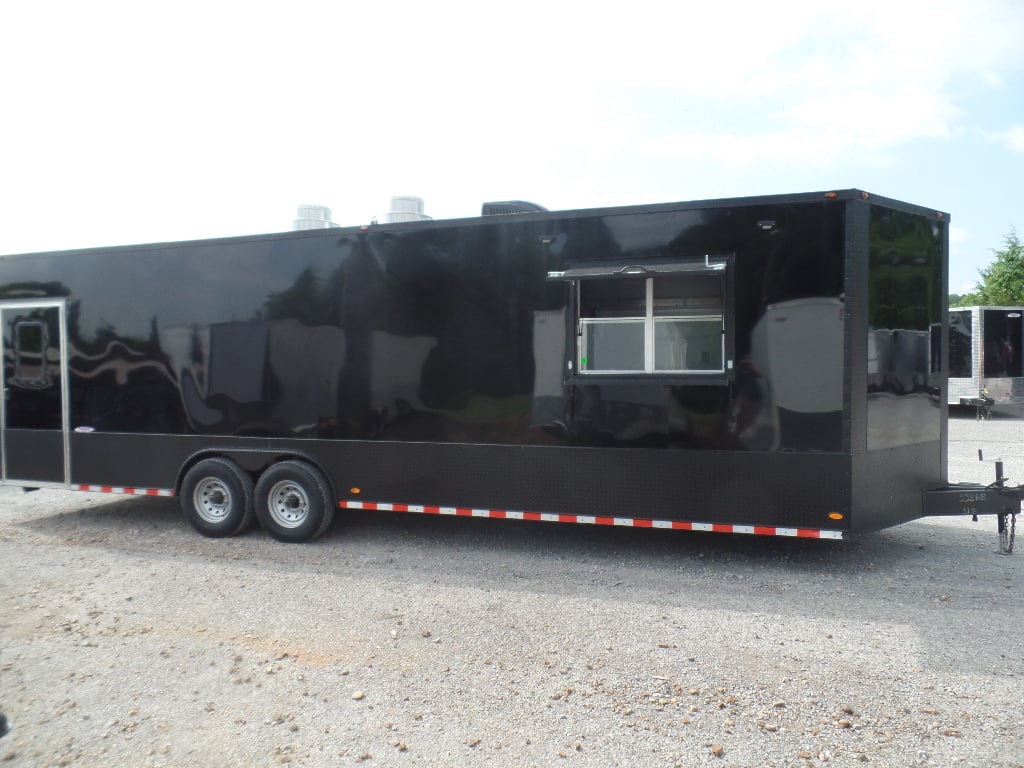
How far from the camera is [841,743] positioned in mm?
3426

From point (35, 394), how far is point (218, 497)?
2.33 meters

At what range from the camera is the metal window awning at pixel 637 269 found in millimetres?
5758

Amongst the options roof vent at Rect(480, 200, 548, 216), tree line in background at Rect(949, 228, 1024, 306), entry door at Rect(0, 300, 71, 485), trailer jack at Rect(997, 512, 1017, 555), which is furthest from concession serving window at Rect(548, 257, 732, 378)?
tree line in background at Rect(949, 228, 1024, 306)

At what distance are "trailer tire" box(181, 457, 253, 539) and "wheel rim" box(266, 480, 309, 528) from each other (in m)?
0.24

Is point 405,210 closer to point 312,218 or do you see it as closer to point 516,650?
point 312,218

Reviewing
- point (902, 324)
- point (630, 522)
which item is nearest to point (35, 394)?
point (630, 522)

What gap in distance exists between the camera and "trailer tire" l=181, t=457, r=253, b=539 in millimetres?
7172

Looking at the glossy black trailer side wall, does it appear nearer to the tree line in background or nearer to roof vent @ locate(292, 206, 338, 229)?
roof vent @ locate(292, 206, 338, 229)

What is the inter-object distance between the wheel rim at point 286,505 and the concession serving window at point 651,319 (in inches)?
111

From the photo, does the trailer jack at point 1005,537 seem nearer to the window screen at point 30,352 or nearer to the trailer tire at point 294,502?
the trailer tire at point 294,502

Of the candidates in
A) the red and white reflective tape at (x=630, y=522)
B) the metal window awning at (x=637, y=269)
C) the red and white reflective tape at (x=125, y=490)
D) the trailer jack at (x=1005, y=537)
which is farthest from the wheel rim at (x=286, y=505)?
the trailer jack at (x=1005, y=537)

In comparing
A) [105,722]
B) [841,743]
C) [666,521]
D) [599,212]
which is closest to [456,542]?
[666,521]

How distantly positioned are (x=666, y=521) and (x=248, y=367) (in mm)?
3909

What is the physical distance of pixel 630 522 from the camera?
19.8 ft
